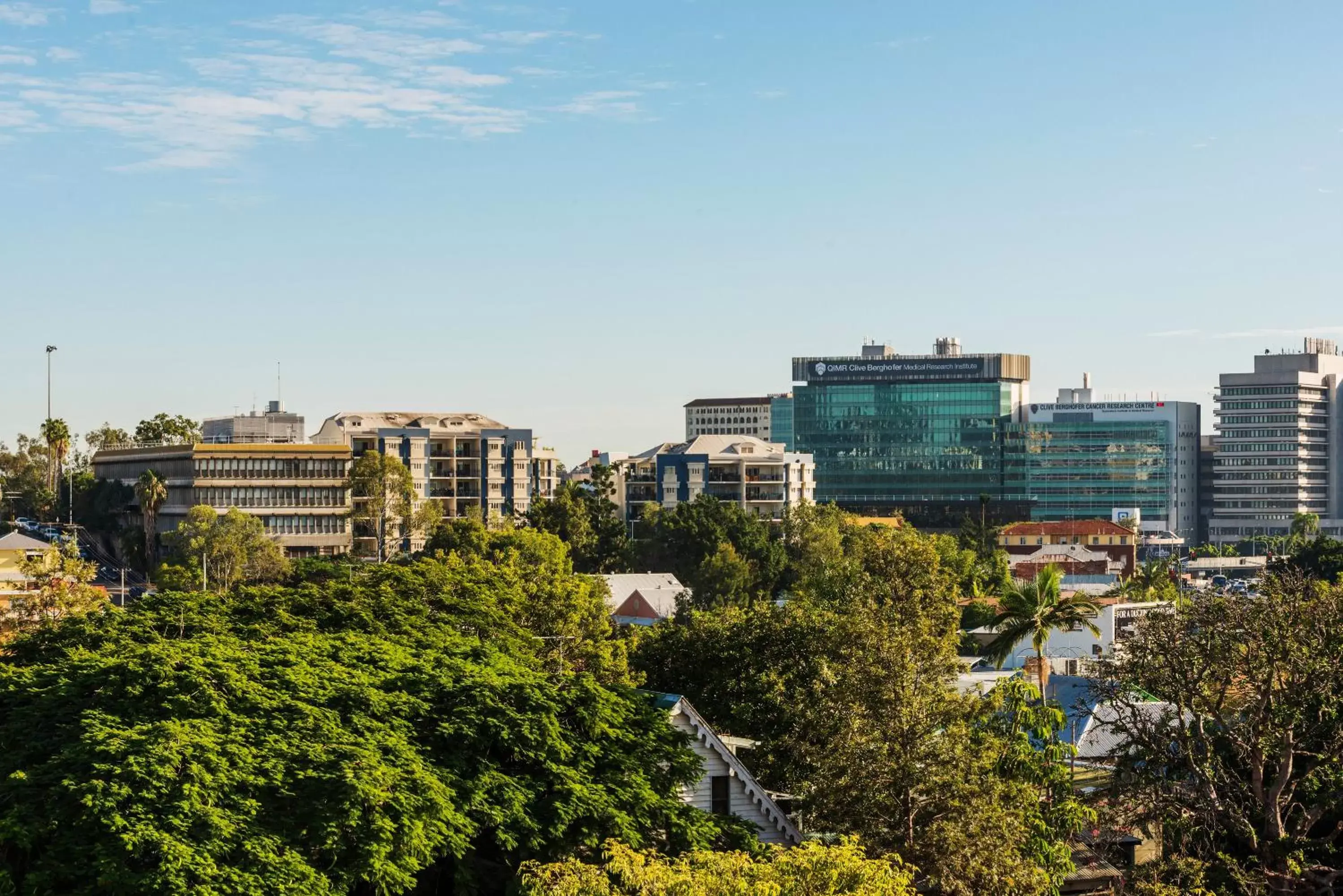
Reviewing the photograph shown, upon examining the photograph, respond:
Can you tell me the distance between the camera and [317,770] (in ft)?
125

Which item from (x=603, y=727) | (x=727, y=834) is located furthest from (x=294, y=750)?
(x=727, y=834)

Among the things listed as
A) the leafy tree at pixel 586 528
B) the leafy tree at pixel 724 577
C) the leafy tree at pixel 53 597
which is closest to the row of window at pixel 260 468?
the leafy tree at pixel 586 528

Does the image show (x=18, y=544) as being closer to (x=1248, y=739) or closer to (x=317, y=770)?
(x=317, y=770)

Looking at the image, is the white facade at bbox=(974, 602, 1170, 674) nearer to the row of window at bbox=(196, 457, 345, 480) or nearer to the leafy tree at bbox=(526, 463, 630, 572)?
the leafy tree at bbox=(526, 463, 630, 572)

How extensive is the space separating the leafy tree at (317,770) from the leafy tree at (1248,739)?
449 inches

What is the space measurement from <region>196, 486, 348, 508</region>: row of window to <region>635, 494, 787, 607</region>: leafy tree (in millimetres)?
28073

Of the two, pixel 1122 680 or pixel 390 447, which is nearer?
pixel 1122 680

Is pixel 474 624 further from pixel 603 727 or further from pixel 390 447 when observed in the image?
pixel 390 447

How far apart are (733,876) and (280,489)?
392 feet

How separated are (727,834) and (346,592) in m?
26.7

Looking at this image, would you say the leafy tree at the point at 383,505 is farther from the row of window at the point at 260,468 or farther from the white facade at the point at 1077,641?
the white facade at the point at 1077,641

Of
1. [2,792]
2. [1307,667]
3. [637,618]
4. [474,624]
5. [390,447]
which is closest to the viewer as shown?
[2,792]

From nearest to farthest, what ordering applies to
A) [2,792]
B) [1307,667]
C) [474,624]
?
[2,792], [1307,667], [474,624]

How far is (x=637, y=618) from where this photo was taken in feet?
427
